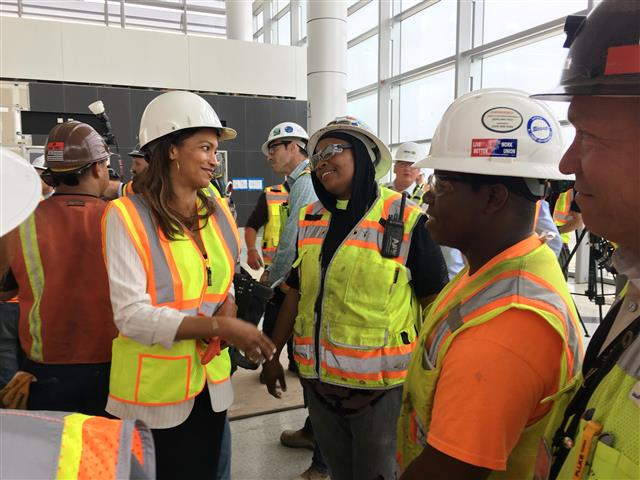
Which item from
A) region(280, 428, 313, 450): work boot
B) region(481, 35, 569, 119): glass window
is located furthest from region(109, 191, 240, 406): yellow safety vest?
region(481, 35, 569, 119): glass window

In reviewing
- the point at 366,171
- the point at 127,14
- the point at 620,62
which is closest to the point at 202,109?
the point at 366,171

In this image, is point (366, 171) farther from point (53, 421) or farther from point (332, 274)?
point (53, 421)

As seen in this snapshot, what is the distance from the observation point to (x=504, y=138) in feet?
4.06

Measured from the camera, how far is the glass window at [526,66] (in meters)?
6.89

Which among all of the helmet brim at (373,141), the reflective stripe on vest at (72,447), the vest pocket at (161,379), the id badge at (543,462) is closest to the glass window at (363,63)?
the helmet brim at (373,141)

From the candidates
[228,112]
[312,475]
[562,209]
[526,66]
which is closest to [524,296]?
[312,475]

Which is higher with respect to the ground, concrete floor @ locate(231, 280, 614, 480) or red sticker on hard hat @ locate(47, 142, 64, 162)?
red sticker on hard hat @ locate(47, 142, 64, 162)

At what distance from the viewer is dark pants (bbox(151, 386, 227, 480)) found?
1.68 meters

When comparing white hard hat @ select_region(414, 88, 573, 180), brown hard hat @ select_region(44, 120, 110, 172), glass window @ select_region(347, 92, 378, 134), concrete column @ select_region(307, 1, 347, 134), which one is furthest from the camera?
glass window @ select_region(347, 92, 378, 134)

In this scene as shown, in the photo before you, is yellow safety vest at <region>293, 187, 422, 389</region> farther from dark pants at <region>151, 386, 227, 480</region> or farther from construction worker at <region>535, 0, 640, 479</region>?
construction worker at <region>535, 0, 640, 479</region>

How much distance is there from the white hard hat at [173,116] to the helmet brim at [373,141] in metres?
0.49

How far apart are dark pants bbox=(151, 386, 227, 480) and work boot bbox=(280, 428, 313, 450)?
4.28ft

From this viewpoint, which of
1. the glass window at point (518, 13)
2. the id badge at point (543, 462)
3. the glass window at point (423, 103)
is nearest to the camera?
the id badge at point (543, 462)

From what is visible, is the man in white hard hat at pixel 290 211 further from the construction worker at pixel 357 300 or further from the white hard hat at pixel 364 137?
the white hard hat at pixel 364 137
